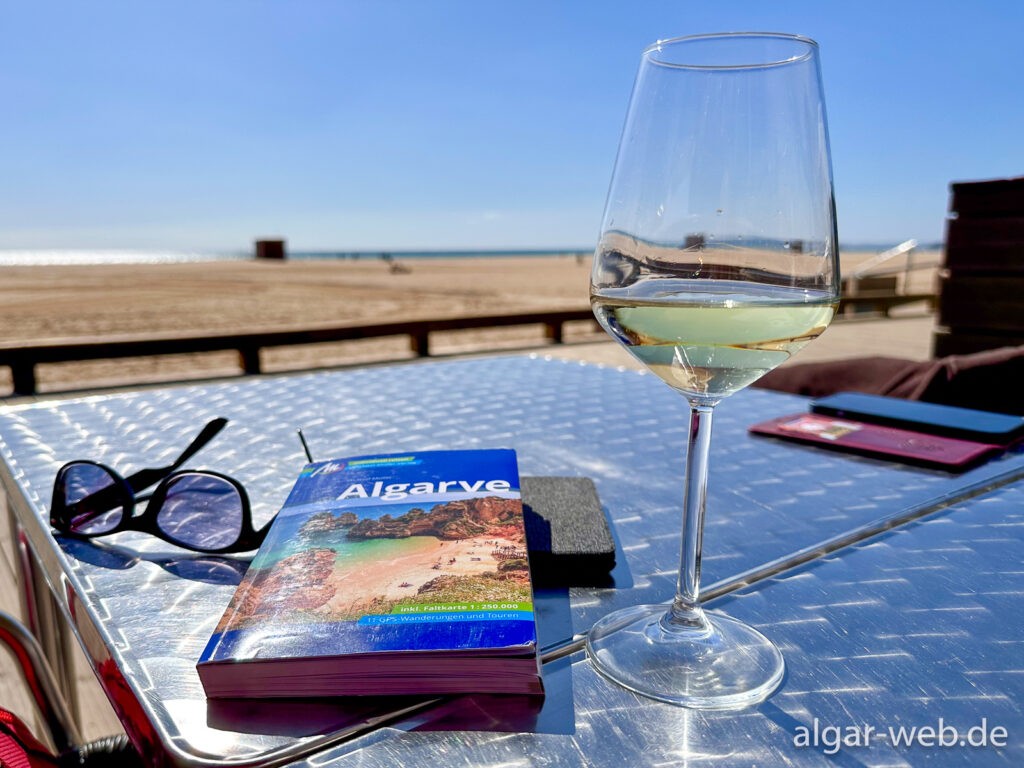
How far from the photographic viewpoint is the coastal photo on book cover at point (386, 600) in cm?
48

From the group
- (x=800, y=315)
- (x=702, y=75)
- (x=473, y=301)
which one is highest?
(x=702, y=75)

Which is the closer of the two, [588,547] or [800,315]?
[800,315]

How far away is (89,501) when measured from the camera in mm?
803

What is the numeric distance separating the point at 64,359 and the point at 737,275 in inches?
206

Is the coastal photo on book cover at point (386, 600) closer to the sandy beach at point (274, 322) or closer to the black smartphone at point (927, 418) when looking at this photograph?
the sandy beach at point (274, 322)

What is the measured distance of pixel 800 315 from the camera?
1.68ft

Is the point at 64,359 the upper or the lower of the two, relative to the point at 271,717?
lower

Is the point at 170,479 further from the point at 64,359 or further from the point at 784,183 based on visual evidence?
the point at 64,359

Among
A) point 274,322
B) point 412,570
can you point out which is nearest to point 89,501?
point 412,570

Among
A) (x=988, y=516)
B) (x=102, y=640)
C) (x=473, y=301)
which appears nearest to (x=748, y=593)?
(x=988, y=516)

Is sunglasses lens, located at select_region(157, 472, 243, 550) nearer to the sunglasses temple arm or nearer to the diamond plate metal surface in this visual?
the sunglasses temple arm

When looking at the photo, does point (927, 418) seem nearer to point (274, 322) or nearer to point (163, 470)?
point (163, 470)

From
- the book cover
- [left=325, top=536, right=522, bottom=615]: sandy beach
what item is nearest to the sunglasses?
[left=325, top=536, right=522, bottom=615]: sandy beach

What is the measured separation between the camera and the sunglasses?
736 millimetres
